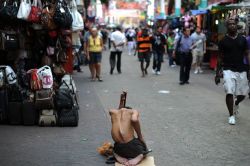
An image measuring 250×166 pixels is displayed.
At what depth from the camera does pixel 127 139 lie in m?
5.99

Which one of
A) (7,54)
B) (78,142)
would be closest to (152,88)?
(7,54)

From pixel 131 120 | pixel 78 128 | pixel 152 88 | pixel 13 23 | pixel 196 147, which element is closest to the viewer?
pixel 131 120

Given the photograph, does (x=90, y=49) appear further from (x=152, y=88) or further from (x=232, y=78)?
(x=232, y=78)

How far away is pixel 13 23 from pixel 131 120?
506 centimetres

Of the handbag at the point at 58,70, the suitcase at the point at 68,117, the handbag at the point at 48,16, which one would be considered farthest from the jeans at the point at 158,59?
the suitcase at the point at 68,117

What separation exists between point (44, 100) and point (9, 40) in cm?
196

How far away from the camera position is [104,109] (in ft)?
33.9

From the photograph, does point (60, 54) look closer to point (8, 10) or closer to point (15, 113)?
point (8, 10)

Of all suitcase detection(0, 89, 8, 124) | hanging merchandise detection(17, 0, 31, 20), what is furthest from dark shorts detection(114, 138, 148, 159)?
hanging merchandise detection(17, 0, 31, 20)

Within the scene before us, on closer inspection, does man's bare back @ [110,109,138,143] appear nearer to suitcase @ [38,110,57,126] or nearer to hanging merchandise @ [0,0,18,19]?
suitcase @ [38,110,57,126]

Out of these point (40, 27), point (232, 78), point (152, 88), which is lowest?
point (152, 88)

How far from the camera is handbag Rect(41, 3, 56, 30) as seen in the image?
31.9ft

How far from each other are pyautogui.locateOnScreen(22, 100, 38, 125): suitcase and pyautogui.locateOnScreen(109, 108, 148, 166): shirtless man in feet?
8.90

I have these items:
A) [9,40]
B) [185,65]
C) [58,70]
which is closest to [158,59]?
[185,65]
